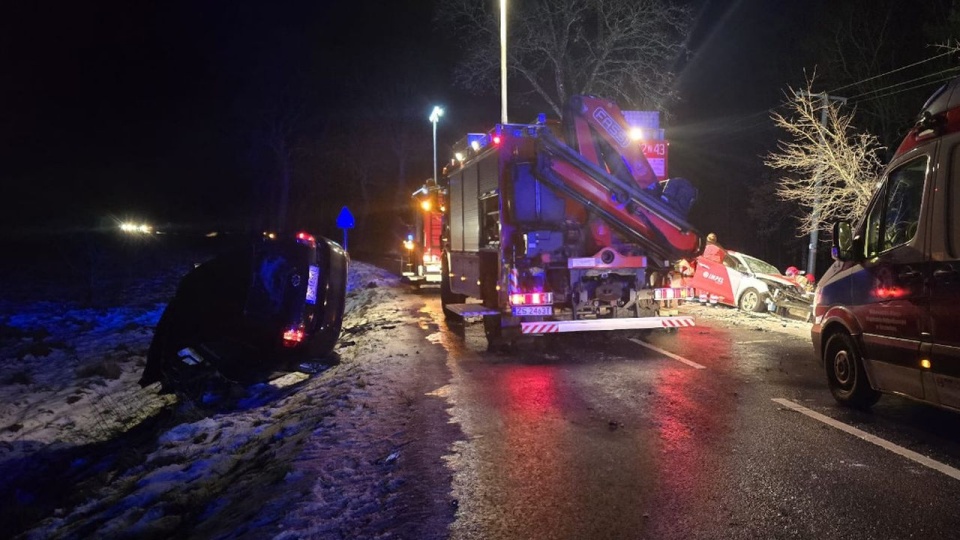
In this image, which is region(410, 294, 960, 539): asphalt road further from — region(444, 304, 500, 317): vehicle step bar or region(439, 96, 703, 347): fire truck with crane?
region(444, 304, 500, 317): vehicle step bar

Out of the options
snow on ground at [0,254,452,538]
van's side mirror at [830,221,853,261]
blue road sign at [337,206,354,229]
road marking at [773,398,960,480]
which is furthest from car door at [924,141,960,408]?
blue road sign at [337,206,354,229]

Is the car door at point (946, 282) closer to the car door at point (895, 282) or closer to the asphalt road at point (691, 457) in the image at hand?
the car door at point (895, 282)

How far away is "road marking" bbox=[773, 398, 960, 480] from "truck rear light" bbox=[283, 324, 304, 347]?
5.88m

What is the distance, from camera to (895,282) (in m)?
5.56

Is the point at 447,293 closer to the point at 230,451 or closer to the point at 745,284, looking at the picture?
A: the point at 745,284

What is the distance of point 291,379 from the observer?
357 inches

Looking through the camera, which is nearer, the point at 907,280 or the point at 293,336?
the point at 907,280

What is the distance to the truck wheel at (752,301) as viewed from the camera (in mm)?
14477

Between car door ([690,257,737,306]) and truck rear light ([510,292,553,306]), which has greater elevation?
car door ([690,257,737,306])

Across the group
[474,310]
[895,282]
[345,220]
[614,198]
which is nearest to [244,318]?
[474,310]

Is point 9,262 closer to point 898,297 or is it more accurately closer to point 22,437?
point 22,437

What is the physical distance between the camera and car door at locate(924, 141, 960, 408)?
16.0 ft

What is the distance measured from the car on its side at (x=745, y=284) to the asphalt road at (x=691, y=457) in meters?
5.80

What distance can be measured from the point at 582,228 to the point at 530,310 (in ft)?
5.08
